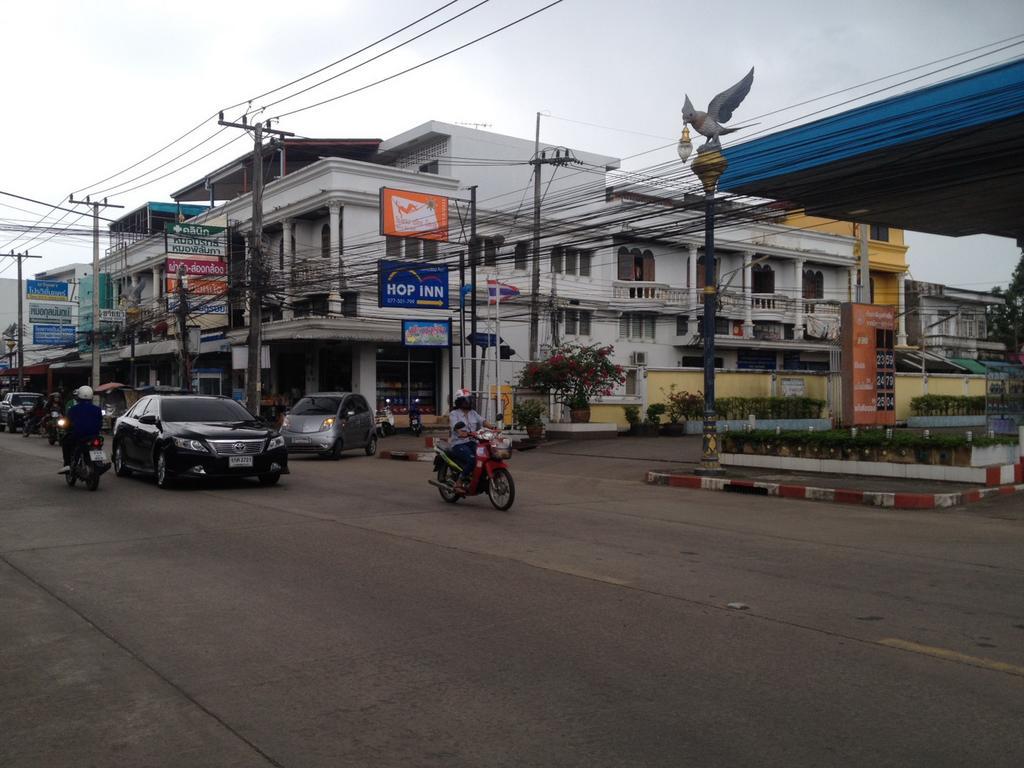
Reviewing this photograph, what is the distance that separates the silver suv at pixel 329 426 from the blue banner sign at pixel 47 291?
25.5 m

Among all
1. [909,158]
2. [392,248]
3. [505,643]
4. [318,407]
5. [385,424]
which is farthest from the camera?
[392,248]

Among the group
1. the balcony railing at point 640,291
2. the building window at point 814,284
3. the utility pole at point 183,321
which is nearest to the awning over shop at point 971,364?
the building window at point 814,284

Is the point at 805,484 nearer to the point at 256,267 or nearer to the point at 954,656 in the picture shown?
the point at 954,656

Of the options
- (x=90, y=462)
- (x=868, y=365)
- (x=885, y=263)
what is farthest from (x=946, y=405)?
(x=90, y=462)

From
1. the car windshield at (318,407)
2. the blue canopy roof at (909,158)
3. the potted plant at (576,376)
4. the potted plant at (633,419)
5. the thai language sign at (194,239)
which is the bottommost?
the potted plant at (633,419)

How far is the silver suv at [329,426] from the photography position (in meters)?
22.4

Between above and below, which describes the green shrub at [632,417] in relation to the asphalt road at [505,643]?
above

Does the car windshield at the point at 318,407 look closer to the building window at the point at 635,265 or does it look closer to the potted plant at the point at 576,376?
the potted plant at the point at 576,376

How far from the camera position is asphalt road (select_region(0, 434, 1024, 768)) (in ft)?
13.5

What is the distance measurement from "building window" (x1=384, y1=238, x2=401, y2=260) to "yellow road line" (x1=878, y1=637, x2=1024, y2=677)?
29.0 meters

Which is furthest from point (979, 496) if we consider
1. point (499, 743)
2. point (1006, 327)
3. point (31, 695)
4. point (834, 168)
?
point (1006, 327)

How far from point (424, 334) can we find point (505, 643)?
2488 cm

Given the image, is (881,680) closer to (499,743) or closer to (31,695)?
(499,743)

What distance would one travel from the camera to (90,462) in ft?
46.6
